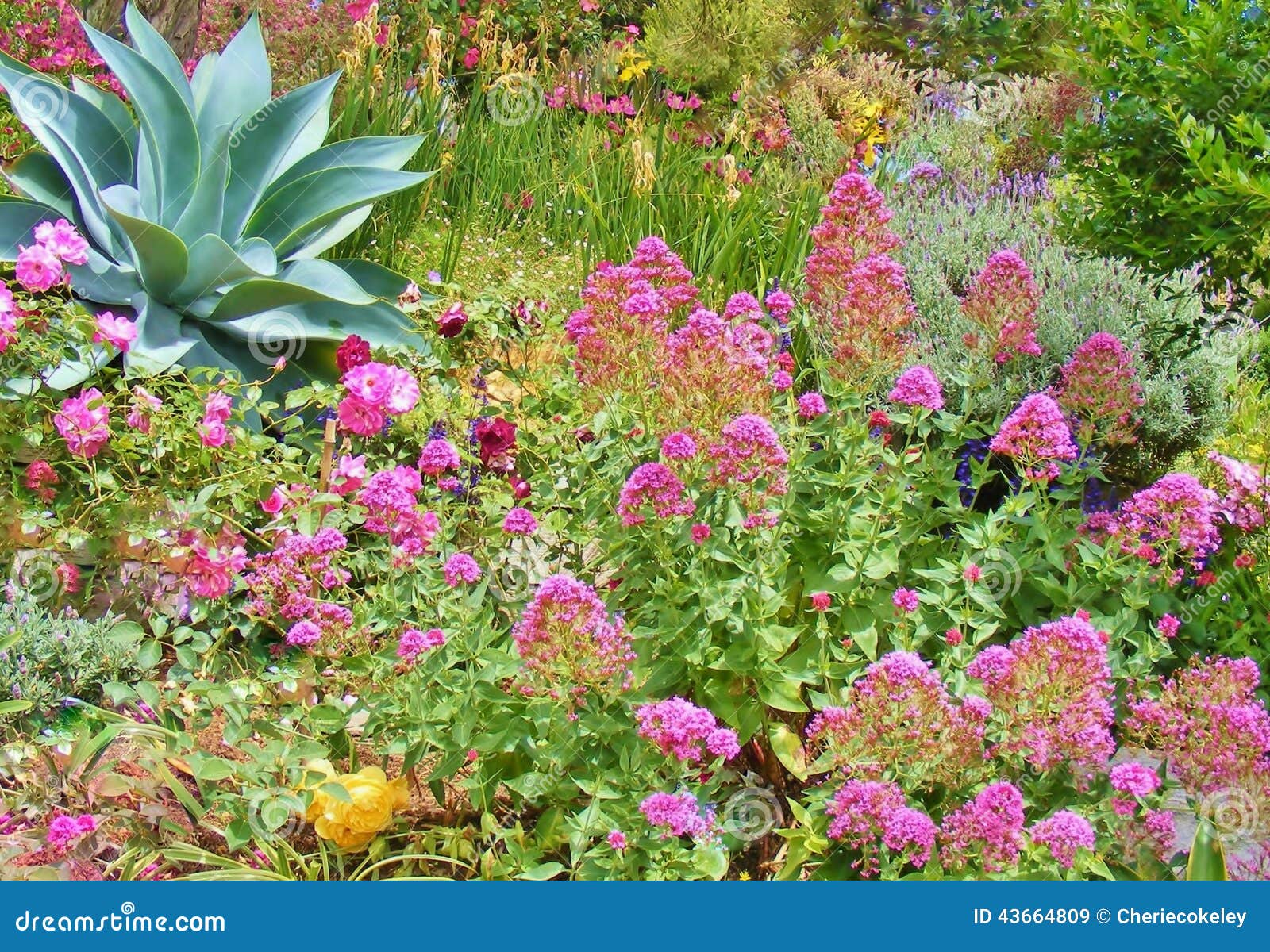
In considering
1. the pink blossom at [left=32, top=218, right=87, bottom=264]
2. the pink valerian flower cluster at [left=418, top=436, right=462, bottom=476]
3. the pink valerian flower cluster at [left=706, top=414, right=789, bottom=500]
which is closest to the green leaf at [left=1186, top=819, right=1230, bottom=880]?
the pink valerian flower cluster at [left=706, top=414, right=789, bottom=500]

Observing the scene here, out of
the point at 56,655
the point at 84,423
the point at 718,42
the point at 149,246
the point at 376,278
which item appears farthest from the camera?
the point at 718,42

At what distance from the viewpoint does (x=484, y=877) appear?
8.20 ft

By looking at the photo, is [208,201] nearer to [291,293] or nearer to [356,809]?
[291,293]

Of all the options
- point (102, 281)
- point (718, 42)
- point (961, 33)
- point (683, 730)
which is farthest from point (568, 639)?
point (961, 33)

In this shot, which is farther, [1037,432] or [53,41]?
[53,41]

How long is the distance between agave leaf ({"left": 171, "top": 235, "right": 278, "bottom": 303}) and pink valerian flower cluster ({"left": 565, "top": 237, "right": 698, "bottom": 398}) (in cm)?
164

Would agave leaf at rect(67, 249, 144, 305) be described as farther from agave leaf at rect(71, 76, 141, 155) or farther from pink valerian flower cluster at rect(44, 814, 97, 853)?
pink valerian flower cluster at rect(44, 814, 97, 853)

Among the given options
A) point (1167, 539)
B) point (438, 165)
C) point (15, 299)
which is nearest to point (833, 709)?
point (1167, 539)

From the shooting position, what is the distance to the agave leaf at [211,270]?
4.09 meters

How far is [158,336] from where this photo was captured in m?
4.09

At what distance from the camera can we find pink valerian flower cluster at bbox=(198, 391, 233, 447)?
3.39m

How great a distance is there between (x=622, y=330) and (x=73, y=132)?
2.46 meters

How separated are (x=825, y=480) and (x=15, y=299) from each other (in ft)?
7.85

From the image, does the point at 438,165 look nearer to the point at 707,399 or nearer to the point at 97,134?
the point at 97,134
